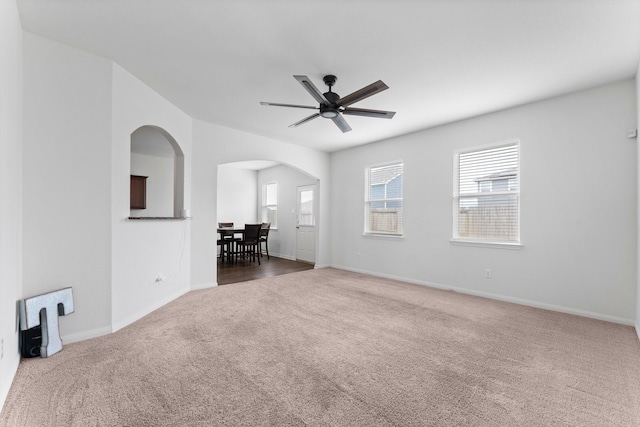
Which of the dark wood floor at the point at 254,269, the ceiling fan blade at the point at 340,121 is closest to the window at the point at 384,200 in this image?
the dark wood floor at the point at 254,269

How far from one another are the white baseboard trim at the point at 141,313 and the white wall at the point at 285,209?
400cm

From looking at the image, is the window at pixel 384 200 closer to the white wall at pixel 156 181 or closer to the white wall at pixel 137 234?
the white wall at pixel 137 234

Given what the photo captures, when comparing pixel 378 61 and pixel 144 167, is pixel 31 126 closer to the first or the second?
pixel 378 61

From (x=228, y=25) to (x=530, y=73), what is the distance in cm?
302

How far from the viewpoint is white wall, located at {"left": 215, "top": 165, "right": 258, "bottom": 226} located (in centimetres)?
820

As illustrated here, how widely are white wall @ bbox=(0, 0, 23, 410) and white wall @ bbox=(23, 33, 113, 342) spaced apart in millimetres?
108

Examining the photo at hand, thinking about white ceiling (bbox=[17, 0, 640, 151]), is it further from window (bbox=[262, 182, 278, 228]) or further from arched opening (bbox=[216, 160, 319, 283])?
window (bbox=[262, 182, 278, 228])

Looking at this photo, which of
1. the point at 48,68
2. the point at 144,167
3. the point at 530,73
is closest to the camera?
the point at 48,68

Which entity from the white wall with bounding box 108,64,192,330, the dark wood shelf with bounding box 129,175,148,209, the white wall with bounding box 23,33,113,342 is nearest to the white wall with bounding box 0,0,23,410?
the white wall with bounding box 23,33,113,342

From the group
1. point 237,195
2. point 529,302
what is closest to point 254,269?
point 237,195

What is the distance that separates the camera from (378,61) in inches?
107

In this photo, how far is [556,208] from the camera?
3537 mm

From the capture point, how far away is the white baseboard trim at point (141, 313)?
9.27ft

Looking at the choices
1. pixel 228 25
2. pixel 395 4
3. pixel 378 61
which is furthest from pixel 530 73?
pixel 228 25
